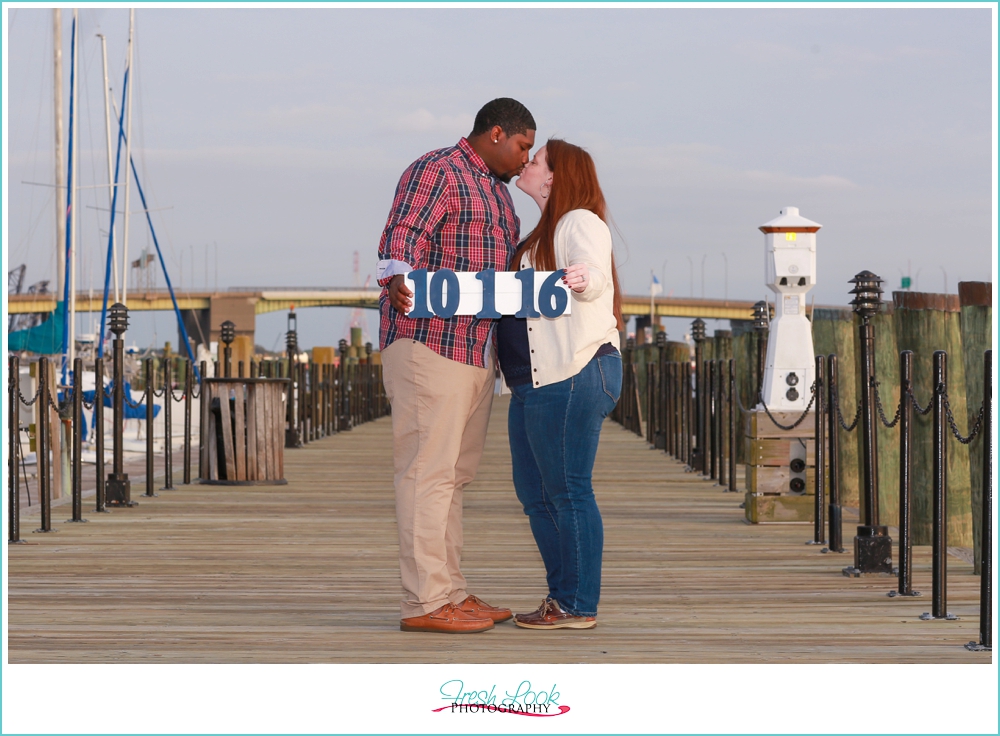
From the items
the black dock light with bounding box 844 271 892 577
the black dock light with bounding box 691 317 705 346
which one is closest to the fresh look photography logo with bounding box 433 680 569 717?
the black dock light with bounding box 844 271 892 577

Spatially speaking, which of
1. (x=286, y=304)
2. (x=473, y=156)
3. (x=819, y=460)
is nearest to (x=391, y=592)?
(x=473, y=156)

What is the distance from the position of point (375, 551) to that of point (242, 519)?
1675mm

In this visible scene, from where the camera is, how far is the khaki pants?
4.41m

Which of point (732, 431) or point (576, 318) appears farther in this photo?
point (732, 431)

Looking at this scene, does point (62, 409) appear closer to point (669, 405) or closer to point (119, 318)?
point (119, 318)

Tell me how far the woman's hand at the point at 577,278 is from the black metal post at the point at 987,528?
134 cm

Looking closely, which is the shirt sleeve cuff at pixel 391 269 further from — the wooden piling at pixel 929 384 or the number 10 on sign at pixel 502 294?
the wooden piling at pixel 929 384

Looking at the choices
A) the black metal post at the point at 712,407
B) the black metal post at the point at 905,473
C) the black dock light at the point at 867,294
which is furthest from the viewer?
the black metal post at the point at 712,407

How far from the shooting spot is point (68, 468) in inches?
680

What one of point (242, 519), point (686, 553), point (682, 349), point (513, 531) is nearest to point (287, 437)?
point (682, 349)

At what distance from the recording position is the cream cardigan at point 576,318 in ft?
14.2

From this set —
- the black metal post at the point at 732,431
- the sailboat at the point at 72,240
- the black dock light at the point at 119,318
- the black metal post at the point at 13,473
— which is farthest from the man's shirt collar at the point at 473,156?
the sailboat at the point at 72,240

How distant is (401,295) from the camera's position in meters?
4.29

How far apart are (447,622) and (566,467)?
687 mm
